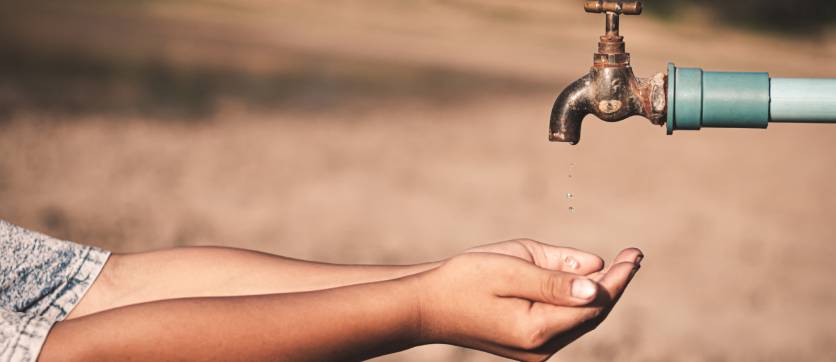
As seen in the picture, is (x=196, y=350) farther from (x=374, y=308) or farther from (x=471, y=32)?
(x=471, y=32)

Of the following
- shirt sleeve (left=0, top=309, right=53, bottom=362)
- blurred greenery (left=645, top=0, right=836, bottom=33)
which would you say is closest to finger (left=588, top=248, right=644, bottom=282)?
shirt sleeve (left=0, top=309, right=53, bottom=362)

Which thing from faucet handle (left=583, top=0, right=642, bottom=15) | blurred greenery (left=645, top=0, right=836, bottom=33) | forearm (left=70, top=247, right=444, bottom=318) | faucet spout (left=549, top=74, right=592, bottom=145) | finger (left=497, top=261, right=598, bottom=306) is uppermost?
blurred greenery (left=645, top=0, right=836, bottom=33)

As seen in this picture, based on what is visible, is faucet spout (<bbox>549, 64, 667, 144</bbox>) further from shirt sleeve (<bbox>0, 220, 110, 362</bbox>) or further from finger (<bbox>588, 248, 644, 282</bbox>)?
shirt sleeve (<bbox>0, 220, 110, 362</bbox>)

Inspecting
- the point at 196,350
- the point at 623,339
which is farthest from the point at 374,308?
the point at 623,339

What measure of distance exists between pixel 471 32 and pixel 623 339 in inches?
234

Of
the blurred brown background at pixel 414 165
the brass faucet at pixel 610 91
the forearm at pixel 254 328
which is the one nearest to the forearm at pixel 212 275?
the forearm at pixel 254 328

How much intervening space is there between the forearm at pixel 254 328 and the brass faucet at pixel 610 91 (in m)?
0.41

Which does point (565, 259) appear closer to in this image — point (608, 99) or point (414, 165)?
point (608, 99)

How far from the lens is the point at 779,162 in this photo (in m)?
5.83

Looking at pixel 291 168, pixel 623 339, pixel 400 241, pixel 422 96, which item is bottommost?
pixel 623 339

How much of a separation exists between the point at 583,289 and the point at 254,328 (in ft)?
1.52

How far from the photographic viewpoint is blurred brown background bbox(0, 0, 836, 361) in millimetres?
3949

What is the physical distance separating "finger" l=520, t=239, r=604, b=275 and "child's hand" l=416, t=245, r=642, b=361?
4 centimetres

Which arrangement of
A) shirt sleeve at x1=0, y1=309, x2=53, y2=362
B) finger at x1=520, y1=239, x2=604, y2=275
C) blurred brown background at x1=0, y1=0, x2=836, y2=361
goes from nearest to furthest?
shirt sleeve at x1=0, y1=309, x2=53, y2=362 < finger at x1=520, y1=239, x2=604, y2=275 < blurred brown background at x1=0, y1=0, x2=836, y2=361
